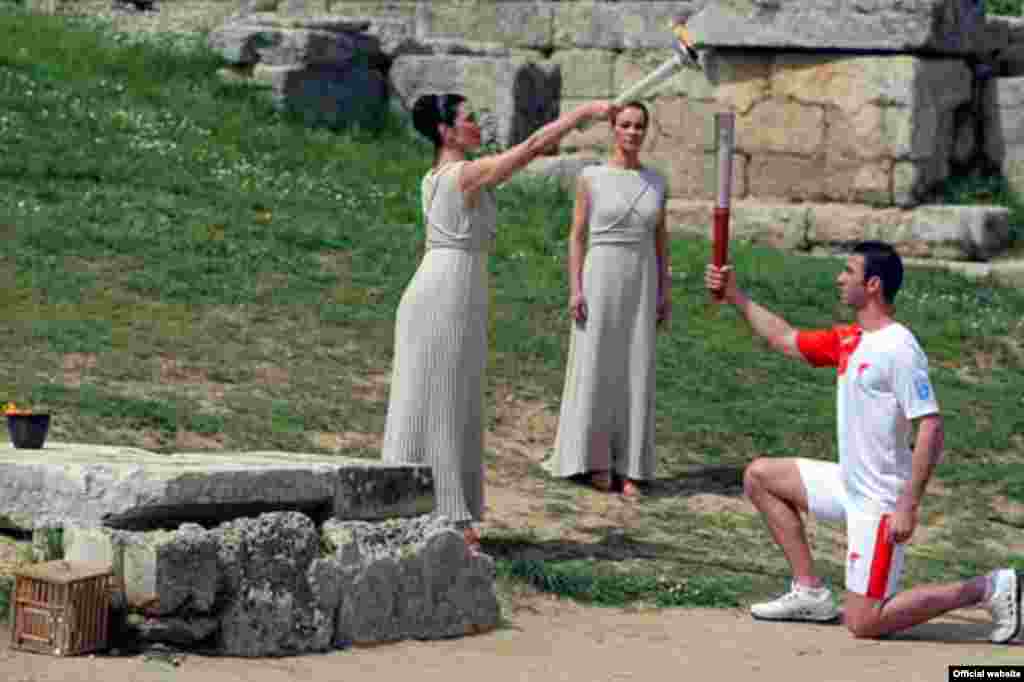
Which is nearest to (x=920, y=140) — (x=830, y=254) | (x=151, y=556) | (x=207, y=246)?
(x=830, y=254)

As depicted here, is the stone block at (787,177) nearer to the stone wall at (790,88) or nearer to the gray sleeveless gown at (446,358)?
the stone wall at (790,88)

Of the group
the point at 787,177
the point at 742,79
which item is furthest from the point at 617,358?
the point at 742,79

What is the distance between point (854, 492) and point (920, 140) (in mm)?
7573

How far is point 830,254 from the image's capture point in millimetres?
15141

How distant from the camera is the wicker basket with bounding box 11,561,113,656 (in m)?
6.96

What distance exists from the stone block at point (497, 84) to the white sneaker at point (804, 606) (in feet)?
28.8

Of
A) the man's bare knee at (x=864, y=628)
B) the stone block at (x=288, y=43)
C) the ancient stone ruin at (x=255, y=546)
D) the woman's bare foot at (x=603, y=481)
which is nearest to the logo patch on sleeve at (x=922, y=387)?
the man's bare knee at (x=864, y=628)

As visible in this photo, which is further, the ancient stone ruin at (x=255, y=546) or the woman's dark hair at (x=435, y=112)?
the woman's dark hair at (x=435, y=112)

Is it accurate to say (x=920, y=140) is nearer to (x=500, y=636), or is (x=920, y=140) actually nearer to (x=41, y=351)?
(x=41, y=351)

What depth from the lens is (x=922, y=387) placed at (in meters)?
7.78

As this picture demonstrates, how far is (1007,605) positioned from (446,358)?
2.40 metres

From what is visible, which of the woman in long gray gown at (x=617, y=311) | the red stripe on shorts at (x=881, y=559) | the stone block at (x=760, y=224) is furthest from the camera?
the stone block at (x=760, y=224)

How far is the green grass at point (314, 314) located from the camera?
990 centimetres

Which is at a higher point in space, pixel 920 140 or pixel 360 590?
pixel 920 140
